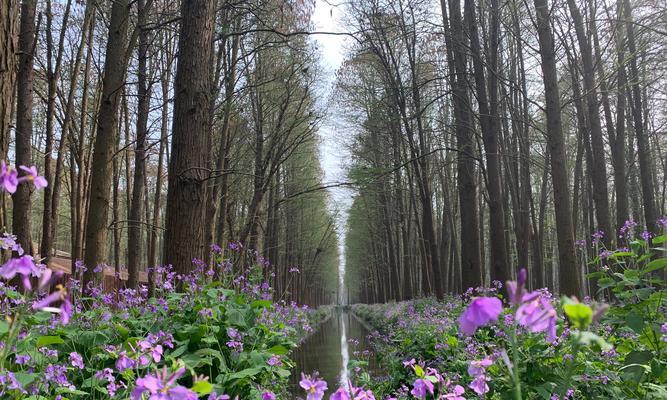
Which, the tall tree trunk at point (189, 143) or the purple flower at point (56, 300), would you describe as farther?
the tall tree trunk at point (189, 143)

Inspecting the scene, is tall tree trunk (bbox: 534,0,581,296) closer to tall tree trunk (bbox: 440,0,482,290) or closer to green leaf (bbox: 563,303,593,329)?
tall tree trunk (bbox: 440,0,482,290)

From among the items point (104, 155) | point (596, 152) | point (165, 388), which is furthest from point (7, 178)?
point (596, 152)

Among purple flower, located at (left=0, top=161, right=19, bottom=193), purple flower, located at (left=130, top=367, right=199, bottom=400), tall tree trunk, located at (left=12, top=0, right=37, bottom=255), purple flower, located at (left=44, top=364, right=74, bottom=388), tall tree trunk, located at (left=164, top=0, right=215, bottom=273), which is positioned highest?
tall tree trunk, located at (left=12, top=0, right=37, bottom=255)

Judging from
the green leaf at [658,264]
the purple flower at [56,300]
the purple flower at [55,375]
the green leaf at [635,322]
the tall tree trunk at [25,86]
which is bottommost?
the purple flower at [55,375]

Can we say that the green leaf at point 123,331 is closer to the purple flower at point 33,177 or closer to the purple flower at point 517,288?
the purple flower at point 33,177

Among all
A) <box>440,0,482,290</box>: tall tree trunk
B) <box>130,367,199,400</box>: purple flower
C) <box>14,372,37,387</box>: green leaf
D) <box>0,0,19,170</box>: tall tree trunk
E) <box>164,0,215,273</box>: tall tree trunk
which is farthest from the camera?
<box>440,0,482,290</box>: tall tree trunk

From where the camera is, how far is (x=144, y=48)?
10078 millimetres

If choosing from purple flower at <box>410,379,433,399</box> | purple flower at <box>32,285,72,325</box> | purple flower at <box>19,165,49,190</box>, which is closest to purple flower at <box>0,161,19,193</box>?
purple flower at <box>19,165,49,190</box>

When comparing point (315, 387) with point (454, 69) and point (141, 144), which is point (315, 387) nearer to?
point (141, 144)

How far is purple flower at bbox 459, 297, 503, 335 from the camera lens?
895 millimetres

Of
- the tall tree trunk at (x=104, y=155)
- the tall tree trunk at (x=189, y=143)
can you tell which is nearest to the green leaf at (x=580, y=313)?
the tall tree trunk at (x=189, y=143)

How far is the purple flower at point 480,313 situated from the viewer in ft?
2.94

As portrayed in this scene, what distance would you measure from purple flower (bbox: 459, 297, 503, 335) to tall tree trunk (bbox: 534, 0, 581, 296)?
5848mm

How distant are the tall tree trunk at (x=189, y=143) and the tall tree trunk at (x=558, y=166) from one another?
4215 millimetres
